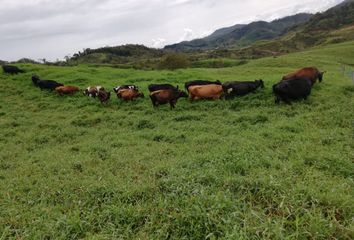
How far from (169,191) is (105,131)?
6938 millimetres

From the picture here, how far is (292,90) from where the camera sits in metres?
12.7

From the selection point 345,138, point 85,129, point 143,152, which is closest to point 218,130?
point 143,152

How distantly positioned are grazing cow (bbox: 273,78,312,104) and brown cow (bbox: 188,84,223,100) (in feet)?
8.30

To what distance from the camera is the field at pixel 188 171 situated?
445 cm

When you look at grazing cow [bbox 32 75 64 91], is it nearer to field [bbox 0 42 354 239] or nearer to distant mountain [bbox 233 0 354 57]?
field [bbox 0 42 354 239]

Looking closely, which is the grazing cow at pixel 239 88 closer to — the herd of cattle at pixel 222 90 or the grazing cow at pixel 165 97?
the herd of cattle at pixel 222 90

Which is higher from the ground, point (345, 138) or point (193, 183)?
point (193, 183)

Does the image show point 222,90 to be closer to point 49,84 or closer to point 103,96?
point 103,96

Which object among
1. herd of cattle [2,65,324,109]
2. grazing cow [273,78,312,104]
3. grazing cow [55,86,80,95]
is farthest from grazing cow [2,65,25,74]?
grazing cow [273,78,312,104]

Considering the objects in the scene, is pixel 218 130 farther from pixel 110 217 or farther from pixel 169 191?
pixel 110 217

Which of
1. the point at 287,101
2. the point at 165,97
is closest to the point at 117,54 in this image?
the point at 165,97

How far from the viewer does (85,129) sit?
1256 centimetres

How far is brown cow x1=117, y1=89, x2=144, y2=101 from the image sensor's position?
1603 cm

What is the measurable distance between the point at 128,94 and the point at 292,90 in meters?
7.36
